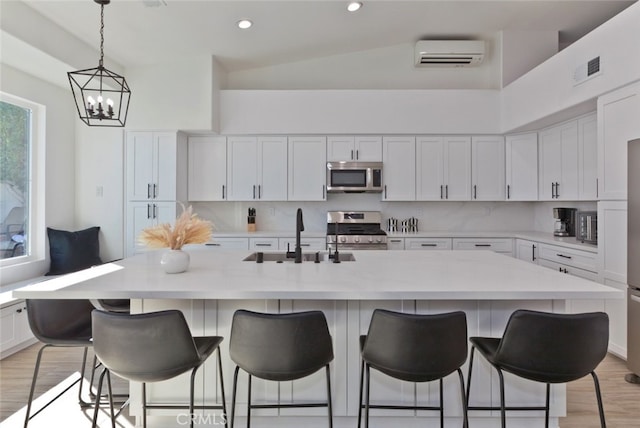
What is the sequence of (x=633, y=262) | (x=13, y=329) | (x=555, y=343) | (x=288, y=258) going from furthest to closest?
(x=13, y=329), (x=288, y=258), (x=633, y=262), (x=555, y=343)

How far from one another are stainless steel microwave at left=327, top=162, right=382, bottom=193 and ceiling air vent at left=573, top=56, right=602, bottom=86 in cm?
215

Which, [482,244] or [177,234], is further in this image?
[482,244]

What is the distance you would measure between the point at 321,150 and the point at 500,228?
269 centimetres

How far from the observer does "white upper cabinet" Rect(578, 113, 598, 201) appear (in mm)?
3588

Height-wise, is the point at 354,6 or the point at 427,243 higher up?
the point at 354,6

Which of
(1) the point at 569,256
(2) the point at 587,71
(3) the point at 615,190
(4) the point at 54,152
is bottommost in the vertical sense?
(1) the point at 569,256

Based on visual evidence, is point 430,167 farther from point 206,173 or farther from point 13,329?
point 13,329

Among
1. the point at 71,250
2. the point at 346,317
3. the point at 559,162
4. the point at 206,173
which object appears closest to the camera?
the point at 346,317

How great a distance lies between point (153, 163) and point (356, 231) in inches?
105

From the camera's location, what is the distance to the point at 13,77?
344 cm

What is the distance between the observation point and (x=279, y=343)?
1489 mm

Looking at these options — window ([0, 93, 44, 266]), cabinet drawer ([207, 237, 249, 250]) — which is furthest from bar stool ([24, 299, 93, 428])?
cabinet drawer ([207, 237, 249, 250])

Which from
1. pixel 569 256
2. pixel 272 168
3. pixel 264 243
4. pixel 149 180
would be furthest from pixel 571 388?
pixel 149 180

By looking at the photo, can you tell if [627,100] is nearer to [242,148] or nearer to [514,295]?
[514,295]
